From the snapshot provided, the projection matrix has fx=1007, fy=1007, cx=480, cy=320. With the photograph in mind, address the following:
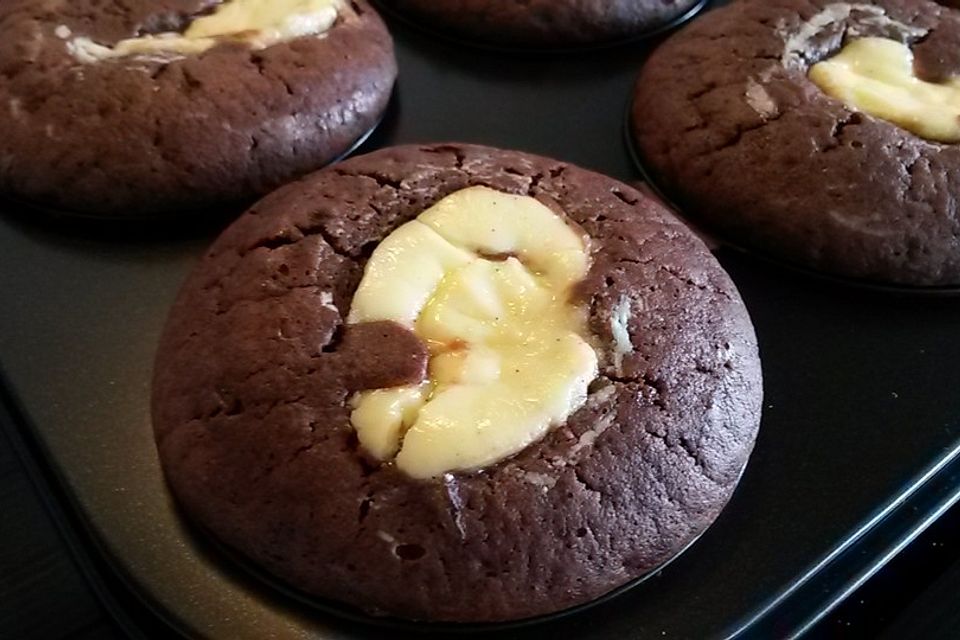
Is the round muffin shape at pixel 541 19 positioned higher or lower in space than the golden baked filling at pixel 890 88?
lower

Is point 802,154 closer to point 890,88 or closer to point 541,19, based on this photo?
point 890,88

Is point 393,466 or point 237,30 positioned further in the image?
point 237,30

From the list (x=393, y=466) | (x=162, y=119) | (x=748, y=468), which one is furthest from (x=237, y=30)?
(x=748, y=468)

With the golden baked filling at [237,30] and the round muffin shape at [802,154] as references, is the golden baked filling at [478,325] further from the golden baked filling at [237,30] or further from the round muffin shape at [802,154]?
the golden baked filling at [237,30]

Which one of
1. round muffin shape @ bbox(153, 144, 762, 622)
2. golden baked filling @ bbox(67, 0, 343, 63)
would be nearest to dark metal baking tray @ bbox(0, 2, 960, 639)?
round muffin shape @ bbox(153, 144, 762, 622)

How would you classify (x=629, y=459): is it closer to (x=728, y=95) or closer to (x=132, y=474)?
(x=132, y=474)

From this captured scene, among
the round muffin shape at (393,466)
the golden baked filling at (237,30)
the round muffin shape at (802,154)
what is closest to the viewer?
the round muffin shape at (393,466)

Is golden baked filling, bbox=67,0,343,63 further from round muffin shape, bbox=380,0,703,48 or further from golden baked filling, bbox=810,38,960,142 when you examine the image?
golden baked filling, bbox=810,38,960,142

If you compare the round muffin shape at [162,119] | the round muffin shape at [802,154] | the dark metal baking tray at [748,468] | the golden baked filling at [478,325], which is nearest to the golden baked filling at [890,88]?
the round muffin shape at [802,154]

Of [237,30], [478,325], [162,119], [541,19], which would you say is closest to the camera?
[478,325]
